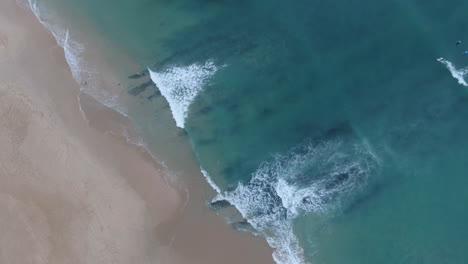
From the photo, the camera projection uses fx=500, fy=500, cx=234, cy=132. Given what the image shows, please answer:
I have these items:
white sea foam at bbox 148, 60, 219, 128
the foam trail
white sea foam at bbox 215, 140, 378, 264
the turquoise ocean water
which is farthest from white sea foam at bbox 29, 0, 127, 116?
the foam trail

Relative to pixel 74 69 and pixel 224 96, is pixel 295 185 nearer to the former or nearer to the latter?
pixel 224 96

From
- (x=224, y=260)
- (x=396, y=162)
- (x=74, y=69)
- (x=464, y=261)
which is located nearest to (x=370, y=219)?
(x=396, y=162)

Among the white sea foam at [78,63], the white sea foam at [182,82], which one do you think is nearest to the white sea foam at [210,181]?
the white sea foam at [182,82]

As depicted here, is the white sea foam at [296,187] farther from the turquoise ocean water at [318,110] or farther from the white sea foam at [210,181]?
the white sea foam at [210,181]

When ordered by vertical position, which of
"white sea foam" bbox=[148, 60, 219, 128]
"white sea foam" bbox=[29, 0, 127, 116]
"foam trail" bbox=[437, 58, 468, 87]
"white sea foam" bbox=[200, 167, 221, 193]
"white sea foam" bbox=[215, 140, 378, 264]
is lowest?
"white sea foam" bbox=[215, 140, 378, 264]

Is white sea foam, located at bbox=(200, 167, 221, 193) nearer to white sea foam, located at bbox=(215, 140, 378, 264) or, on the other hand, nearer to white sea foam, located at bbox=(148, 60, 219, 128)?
white sea foam, located at bbox=(215, 140, 378, 264)

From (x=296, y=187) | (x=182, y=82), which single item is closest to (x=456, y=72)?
(x=296, y=187)

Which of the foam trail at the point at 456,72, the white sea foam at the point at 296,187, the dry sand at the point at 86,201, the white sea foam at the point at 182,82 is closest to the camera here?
the dry sand at the point at 86,201

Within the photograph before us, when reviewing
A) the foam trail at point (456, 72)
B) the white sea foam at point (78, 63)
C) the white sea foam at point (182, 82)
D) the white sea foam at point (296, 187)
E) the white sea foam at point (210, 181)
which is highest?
the white sea foam at point (78, 63)
